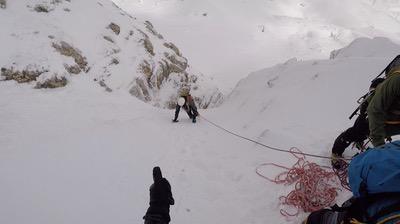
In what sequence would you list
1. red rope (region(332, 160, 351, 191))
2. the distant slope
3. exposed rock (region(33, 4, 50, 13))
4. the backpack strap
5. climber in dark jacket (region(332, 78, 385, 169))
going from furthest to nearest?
1. exposed rock (region(33, 4, 50, 13))
2. the distant slope
3. red rope (region(332, 160, 351, 191))
4. climber in dark jacket (region(332, 78, 385, 169))
5. the backpack strap

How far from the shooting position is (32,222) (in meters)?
4.92

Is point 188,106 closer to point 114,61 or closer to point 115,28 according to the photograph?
point 114,61

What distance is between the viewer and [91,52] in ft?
40.4

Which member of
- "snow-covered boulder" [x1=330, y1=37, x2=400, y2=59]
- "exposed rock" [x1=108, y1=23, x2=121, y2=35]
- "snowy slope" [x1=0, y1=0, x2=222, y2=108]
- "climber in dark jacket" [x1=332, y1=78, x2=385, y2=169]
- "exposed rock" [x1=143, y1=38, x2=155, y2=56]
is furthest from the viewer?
"exposed rock" [x1=143, y1=38, x2=155, y2=56]

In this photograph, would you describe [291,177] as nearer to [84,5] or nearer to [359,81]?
[359,81]

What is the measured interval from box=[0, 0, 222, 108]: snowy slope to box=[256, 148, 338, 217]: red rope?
24.8 feet

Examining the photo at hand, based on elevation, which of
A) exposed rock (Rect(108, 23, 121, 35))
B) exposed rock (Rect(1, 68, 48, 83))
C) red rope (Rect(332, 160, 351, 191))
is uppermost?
red rope (Rect(332, 160, 351, 191))

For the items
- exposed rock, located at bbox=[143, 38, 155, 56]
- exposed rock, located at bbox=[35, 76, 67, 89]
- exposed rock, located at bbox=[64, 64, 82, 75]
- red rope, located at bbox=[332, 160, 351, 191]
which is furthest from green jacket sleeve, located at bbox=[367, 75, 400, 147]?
exposed rock, located at bbox=[143, 38, 155, 56]

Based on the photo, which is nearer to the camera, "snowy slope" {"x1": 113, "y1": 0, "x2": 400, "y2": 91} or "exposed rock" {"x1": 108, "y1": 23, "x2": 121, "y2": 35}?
"exposed rock" {"x1": 108, "y1": 23, "x2": 121, "y2": 35}

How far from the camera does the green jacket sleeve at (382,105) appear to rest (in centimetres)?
361

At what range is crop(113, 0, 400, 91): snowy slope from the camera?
23344 millimetres

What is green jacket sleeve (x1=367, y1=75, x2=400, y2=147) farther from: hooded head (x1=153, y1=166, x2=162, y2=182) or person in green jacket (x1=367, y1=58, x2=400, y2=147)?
hooded head (x1=153, y1=166, x2=162, y2=182)

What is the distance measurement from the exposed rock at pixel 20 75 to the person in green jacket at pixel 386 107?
29.5 feet

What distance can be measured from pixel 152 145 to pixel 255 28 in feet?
68.6
